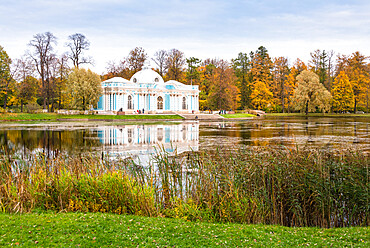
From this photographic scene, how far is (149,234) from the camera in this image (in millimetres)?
5215

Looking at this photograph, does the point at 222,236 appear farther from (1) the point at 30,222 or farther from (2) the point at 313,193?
(1) the point at 30,222

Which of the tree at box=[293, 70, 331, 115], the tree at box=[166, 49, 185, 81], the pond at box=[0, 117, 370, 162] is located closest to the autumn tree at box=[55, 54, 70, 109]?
→ the tree at box=[166, 49, 185, 81]

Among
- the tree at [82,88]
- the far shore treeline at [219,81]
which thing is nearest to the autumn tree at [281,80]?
the far shore treeline at [219,81]

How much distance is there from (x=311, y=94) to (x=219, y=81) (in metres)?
20.0

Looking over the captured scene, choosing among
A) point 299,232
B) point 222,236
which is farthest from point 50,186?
point 299,232

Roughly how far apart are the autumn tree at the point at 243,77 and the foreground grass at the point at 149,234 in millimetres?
73413

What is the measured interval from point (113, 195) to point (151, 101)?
5626 cm

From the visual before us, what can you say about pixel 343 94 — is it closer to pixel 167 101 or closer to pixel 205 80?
pixel 205 80

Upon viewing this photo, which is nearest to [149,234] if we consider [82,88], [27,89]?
[82,88]

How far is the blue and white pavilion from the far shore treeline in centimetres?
398

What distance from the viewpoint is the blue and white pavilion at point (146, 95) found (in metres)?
59.2

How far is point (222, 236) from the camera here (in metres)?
5.21

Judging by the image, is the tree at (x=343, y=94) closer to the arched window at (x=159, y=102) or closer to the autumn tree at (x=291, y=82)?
the autumn tree at (x=291, y=82)

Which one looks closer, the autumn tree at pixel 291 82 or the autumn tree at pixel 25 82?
the autumn tree at pixel 25 82
